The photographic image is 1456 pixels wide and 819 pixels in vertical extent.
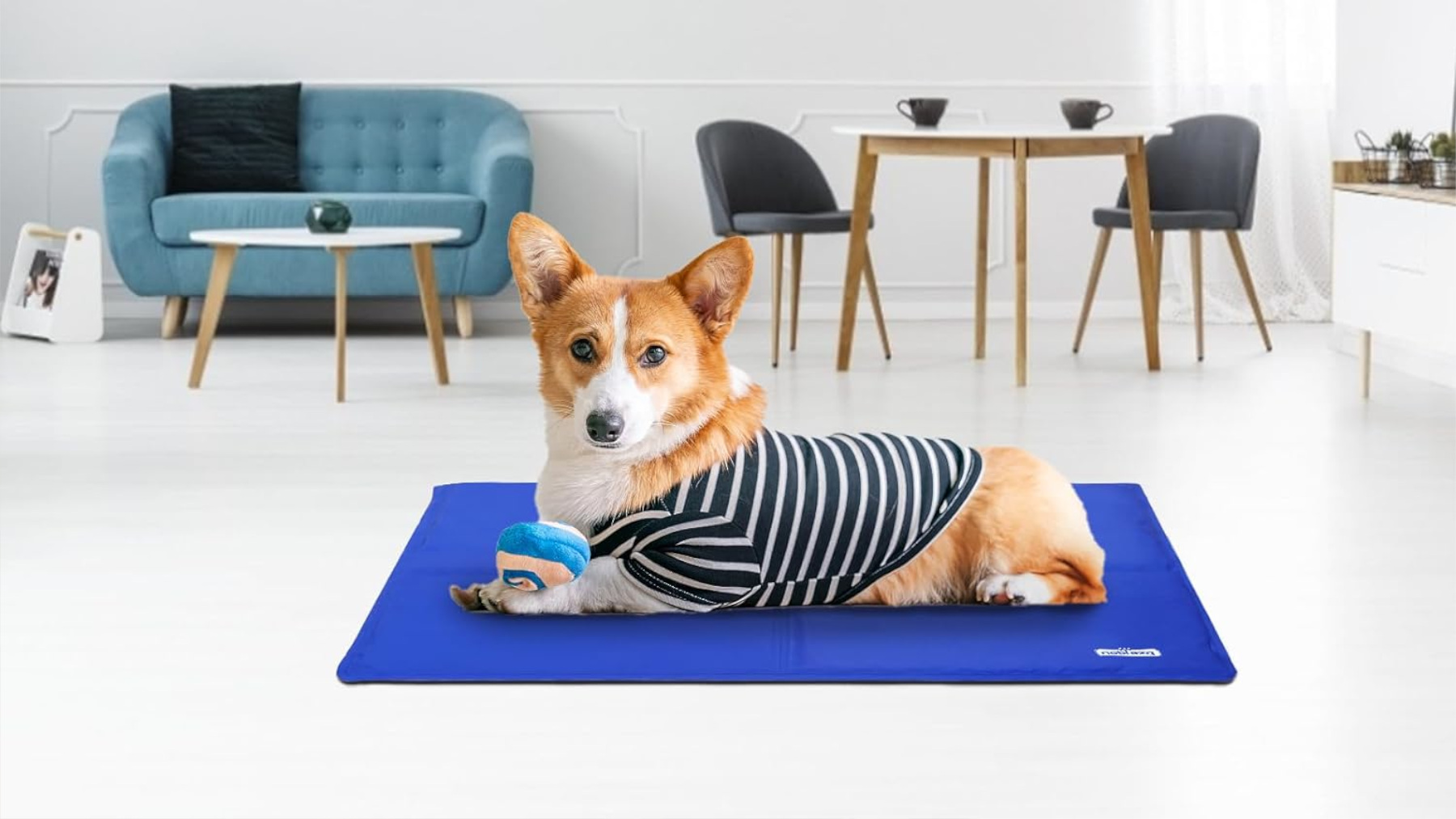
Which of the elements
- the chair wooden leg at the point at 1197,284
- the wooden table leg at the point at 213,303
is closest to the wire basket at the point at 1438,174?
the chair wooden leg at the point at 1197,284

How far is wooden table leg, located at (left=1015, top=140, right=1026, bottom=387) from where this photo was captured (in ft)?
14.9

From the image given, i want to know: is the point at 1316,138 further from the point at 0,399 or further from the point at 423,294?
the point at 0,399

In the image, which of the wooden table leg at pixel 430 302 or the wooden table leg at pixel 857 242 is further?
the wooden table leg at pixel 857 242

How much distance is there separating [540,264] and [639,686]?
1.89 ft

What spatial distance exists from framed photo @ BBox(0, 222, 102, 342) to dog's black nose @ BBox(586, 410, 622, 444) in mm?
3874

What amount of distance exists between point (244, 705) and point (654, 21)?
449 centimetres

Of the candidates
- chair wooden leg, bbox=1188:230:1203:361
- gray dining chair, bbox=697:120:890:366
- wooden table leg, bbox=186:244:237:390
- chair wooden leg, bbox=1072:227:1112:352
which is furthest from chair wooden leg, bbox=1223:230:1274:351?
wooden table leg, bbox=186:244:237:390

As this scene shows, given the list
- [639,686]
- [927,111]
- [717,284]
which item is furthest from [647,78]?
[639,686]

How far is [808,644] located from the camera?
7.27ft

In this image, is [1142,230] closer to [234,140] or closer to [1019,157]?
[1019,157]

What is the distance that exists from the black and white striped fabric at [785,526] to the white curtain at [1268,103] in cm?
401

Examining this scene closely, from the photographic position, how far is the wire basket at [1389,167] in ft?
14.0

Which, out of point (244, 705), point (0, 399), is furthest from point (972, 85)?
point (244, 705)

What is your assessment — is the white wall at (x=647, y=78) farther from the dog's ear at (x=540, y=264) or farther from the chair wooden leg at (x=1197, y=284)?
the dog's ear at (x=540, y=264)
